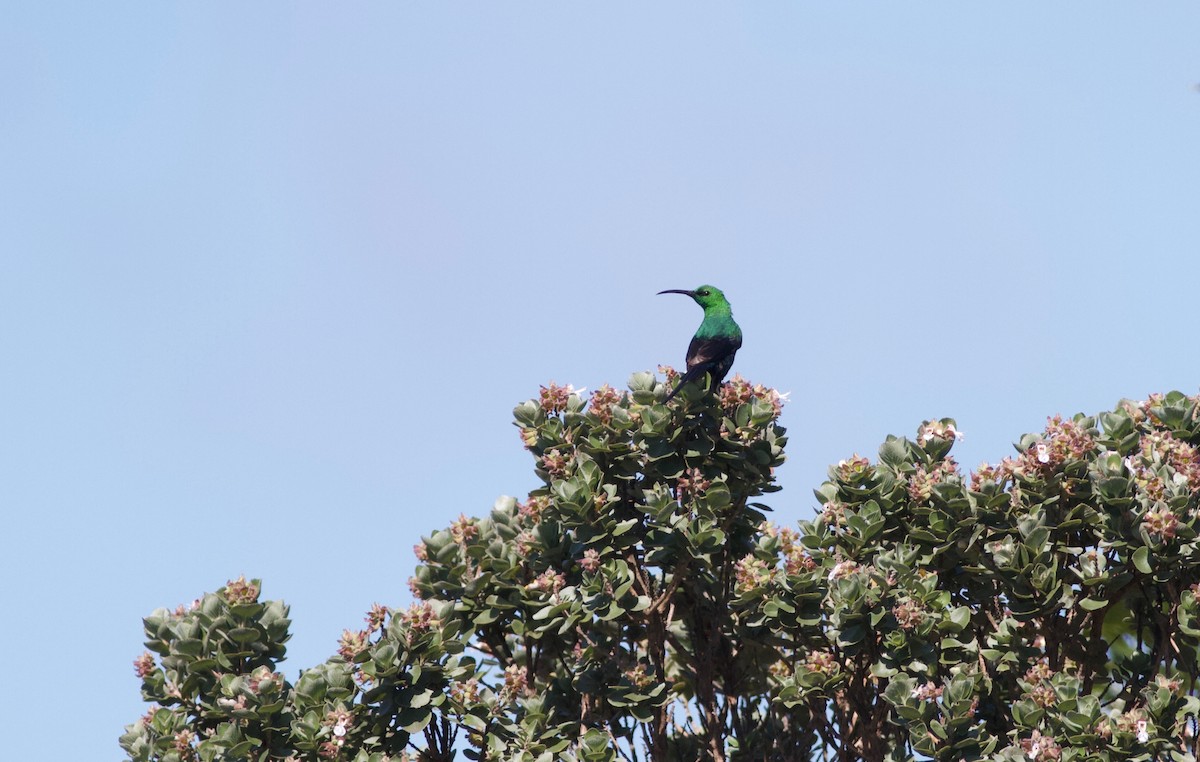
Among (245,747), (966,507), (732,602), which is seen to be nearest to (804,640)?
(732,602)

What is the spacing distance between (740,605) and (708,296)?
290 cm

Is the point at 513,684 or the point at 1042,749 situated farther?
the point at 513,684

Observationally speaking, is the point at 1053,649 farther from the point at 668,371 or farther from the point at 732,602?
the point at 668,371

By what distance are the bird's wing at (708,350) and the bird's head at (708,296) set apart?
100 centimetres

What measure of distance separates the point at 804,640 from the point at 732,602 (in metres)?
0.69

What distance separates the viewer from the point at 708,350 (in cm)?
1194

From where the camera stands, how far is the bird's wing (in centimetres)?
1186

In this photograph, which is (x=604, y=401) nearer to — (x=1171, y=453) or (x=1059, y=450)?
(x=1059, y=450)

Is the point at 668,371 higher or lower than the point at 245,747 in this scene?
higher

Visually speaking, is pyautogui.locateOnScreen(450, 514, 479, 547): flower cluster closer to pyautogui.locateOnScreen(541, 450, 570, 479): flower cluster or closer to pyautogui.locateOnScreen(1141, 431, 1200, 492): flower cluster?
pyautogui.locateOnScreen(541, 450, 570, 479): flower cluster

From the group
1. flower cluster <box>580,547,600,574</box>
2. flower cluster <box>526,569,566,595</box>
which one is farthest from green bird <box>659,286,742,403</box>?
flower cluster <box>526,569,566,595</box>

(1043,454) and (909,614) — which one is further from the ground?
(1043,454)

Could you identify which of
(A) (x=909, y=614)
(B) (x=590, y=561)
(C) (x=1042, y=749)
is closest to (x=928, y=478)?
(A) (x=909, y=614)

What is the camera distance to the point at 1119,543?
11242 millimetres
